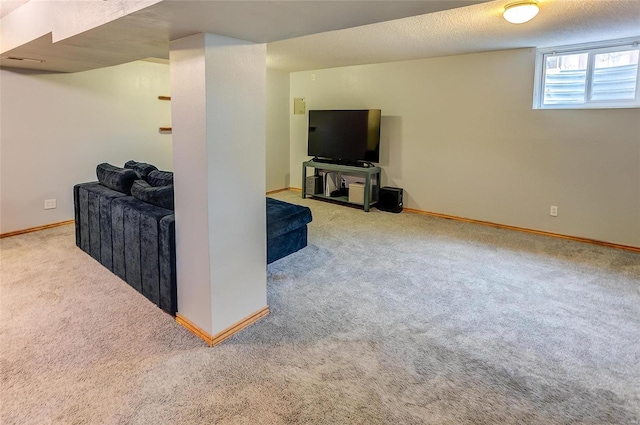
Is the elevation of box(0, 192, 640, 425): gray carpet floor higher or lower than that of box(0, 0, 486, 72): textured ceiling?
lower

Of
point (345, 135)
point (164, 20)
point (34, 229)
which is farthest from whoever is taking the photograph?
point (345, 135)

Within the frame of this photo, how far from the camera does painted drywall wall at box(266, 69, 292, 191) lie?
6.59 meters

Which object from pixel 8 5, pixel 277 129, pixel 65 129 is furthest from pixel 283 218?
pixel 277 129

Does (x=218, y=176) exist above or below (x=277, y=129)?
below

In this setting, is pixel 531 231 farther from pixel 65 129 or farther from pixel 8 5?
pixel 65 129

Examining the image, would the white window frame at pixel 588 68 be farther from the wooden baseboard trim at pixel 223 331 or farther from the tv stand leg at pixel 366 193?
the wooden baseboard trim at pixel 223 331

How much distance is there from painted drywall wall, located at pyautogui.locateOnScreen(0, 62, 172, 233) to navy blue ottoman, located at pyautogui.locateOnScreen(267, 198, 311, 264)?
2.65 m

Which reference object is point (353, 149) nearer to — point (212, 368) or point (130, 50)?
point (130, 50)

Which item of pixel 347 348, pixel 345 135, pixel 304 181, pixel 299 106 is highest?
pixel 299 106

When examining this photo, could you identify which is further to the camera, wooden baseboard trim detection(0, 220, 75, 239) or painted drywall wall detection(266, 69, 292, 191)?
painted drywall wall detection(266, 69, 292, 191)

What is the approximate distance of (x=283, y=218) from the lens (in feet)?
11.6

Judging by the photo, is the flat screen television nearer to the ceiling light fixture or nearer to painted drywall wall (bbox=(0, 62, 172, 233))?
painted drywall wall (bbox=(0, 62, 172, 233))

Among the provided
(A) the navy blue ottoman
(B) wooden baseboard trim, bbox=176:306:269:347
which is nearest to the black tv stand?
(A) the navy blue ottoman

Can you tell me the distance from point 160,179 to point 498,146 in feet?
12.9
